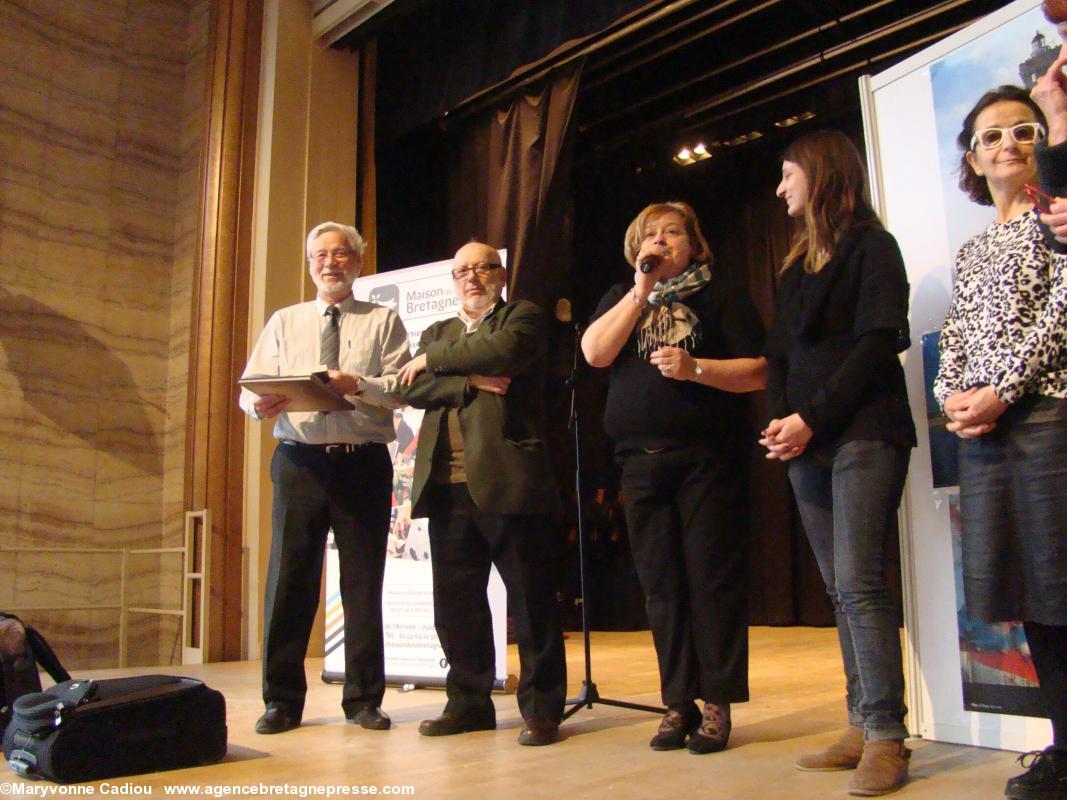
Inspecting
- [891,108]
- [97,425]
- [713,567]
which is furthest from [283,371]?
[97,425]

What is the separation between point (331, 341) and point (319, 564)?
0.68m

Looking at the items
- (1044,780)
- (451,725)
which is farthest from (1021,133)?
(451,725)

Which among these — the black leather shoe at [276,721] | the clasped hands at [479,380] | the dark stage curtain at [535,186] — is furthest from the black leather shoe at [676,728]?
the dark stage curtain at [535,186]

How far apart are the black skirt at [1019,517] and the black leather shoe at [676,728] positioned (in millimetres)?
774

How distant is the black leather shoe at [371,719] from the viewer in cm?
269

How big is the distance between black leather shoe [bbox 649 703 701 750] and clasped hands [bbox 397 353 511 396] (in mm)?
952

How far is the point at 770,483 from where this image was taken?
283 inches

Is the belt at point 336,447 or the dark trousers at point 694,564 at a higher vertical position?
the belt at point 336,447

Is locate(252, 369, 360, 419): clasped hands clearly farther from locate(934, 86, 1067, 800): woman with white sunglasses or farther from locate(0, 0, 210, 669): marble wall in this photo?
locate(0, 0, 210, 669): marble wall

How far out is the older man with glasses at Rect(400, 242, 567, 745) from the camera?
2.52 meters

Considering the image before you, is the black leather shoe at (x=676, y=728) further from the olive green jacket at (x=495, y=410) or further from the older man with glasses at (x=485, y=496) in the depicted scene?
the olive green jacket at (x=495, y=410)

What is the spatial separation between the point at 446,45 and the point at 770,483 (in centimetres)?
400

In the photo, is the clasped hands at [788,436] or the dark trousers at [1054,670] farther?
the clasped hands at [788,436]

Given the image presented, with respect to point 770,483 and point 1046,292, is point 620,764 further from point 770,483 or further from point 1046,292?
point 770,483
